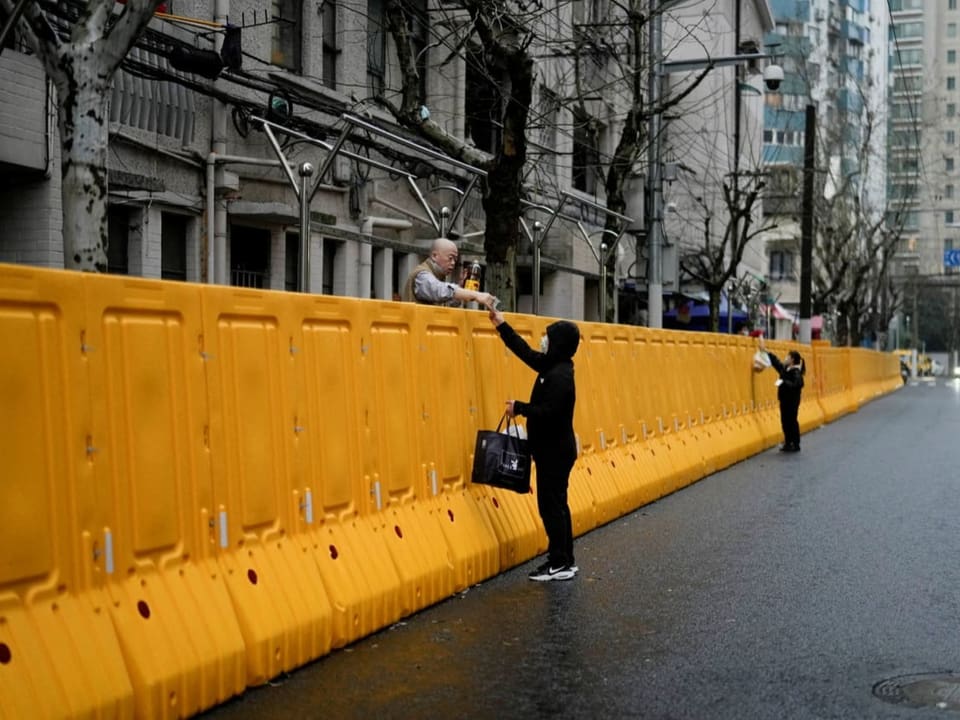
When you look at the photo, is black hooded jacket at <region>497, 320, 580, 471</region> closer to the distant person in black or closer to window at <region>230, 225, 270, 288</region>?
window at <region>230, 225, 270, 288</region>

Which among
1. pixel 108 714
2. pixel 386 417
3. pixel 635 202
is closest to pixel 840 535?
pixel 386 417

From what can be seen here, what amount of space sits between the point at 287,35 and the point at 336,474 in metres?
13.9

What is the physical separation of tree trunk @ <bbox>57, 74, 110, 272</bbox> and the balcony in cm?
497

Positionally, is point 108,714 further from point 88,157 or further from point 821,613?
point 88,157

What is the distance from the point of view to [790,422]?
21.4 m

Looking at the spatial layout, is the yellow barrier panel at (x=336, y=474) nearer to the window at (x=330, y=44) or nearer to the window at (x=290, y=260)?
the window at (x=290, y=260)

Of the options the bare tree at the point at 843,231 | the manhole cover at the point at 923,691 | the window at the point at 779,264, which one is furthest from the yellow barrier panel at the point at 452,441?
the window at the point at 779,264

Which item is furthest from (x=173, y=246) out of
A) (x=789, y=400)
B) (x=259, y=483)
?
(x=259, y=483)

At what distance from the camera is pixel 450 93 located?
25.7m

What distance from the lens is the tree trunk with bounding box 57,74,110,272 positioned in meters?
9.10

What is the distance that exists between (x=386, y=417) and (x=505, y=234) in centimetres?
797

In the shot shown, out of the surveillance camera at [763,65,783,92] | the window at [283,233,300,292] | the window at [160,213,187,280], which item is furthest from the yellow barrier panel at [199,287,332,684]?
the surveillance camera at [763,65,783,92]

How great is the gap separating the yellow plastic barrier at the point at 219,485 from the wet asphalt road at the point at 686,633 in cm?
29

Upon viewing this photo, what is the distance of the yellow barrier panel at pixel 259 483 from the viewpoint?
21.2 ft
